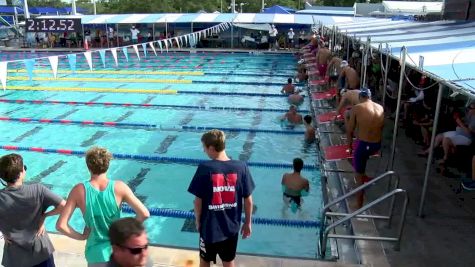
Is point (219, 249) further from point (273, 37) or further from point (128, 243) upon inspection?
point (273, 37)

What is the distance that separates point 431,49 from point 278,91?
8.34 m

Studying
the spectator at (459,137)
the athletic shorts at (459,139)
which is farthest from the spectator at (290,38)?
the athletic shorts at (459,139)

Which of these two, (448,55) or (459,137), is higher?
(448,55)

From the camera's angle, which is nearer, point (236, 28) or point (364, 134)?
point (364, 134)

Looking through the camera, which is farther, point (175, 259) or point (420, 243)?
point (420, 243)

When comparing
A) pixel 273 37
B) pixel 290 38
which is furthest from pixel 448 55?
pixel 273 37

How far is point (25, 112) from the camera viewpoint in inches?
444

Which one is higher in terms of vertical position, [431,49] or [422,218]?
[431,49]

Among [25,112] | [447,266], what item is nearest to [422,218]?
[447,266]

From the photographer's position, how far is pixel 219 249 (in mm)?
2992

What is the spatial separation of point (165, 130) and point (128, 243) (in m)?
8.14

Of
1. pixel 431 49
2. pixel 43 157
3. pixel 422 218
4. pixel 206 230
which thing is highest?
pixel 431 49

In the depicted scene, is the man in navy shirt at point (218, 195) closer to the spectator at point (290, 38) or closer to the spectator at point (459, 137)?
Answer: the spectator at point (459, 137)

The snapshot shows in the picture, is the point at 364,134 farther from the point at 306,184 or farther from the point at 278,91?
the point at 278,91
